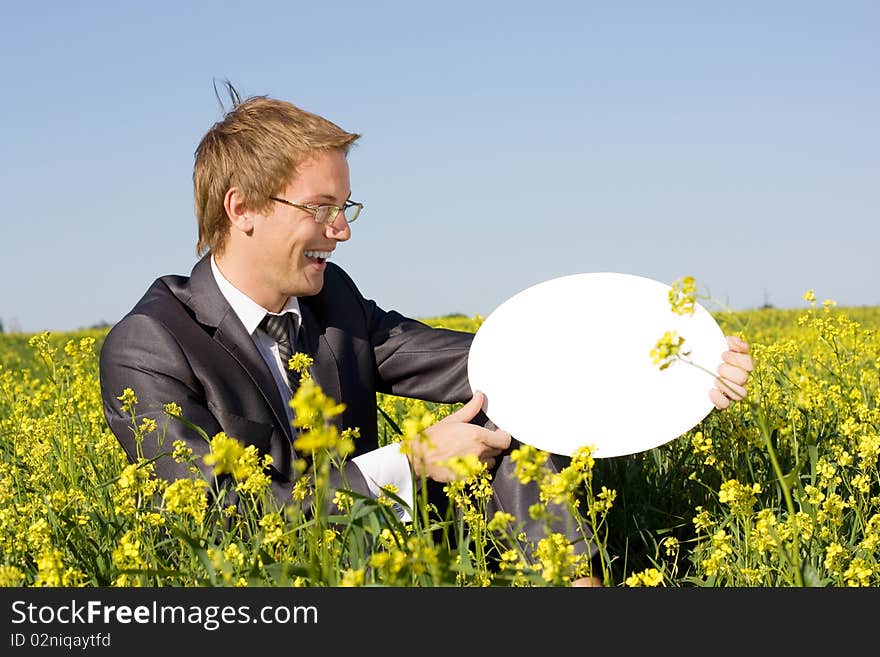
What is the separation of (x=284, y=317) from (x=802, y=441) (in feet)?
7.58

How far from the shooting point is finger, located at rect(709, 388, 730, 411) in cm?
298

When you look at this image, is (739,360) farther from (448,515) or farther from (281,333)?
(281,333)

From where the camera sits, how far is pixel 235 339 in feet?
11.4

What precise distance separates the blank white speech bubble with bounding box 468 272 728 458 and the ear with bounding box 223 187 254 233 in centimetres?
101

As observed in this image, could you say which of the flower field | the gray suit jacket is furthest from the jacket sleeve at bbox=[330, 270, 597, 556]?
the flower field

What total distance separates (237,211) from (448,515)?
1819 mm

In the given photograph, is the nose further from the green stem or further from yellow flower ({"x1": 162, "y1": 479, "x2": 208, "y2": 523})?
the green stem

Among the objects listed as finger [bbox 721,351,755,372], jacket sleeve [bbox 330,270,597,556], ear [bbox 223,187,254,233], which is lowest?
finger [bbox 721,351,755,372]

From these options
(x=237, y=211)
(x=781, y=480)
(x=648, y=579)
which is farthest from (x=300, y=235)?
(x=781, y=480)

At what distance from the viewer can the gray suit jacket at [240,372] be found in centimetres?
326

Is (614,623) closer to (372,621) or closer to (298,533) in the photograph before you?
(372,621)

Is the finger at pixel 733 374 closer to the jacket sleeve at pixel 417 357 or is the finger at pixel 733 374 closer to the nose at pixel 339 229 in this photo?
the jacket sleeve at pixel 417 357

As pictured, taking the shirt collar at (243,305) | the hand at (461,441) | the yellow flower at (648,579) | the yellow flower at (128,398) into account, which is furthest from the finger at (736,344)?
the yellow flower at (128,398)

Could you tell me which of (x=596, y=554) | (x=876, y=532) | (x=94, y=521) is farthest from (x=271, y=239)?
(x=876, y=532)
